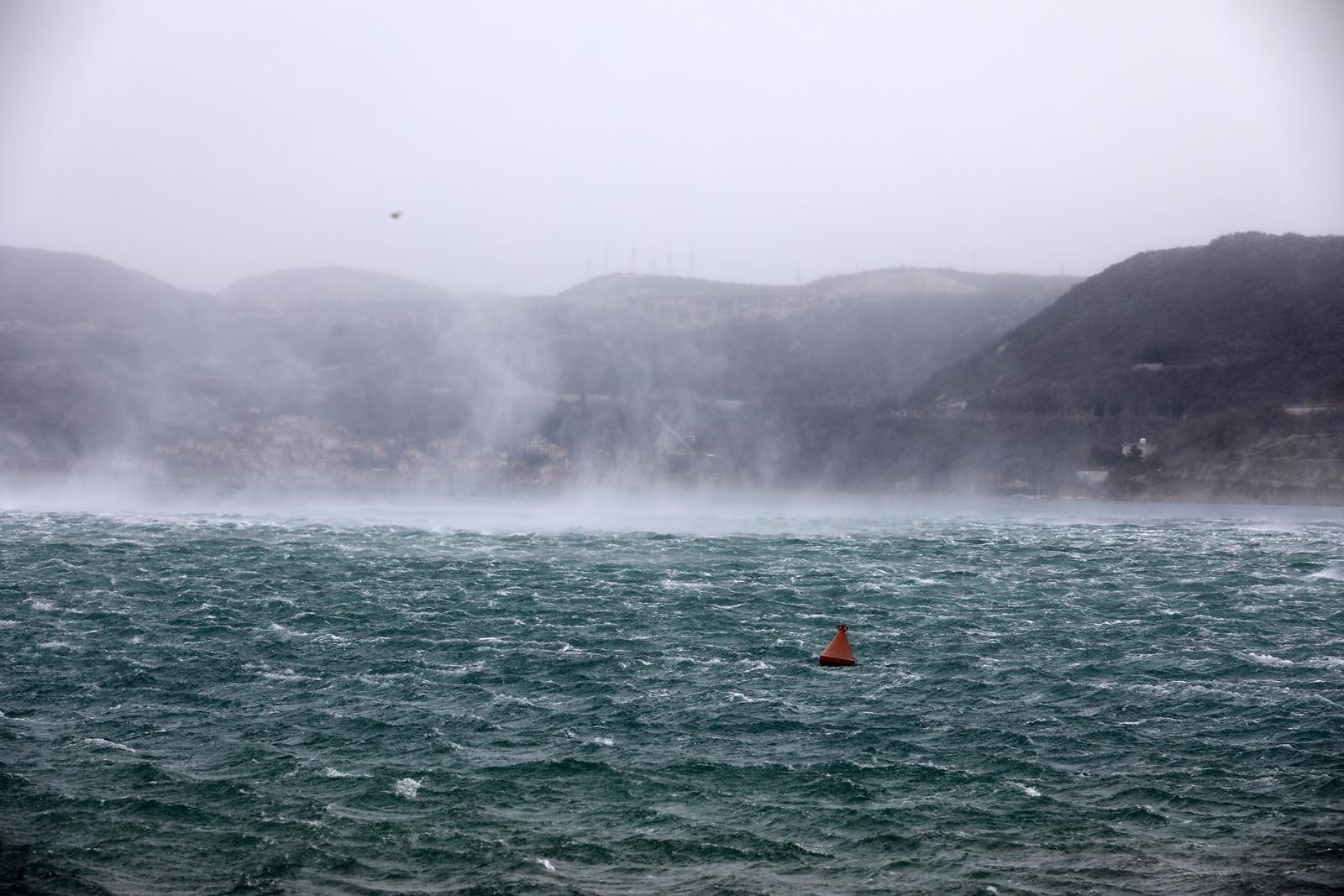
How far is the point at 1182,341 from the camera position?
12631 cm

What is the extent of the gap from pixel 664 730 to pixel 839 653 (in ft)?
24.4

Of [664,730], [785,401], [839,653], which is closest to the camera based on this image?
[664,730]

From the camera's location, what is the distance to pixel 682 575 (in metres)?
48.2

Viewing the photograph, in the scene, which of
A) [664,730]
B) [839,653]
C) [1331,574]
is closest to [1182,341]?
[1331,574]

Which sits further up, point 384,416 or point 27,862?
point 384,416

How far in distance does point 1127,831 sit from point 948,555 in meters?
38.5

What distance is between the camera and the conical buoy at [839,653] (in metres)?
30.3

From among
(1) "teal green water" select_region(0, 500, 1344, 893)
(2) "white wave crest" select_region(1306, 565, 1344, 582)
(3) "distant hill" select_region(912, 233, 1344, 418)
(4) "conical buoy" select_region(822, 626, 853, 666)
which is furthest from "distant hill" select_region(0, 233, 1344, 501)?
(4) "conical buoy" select_region(822, 626, 853, 666)

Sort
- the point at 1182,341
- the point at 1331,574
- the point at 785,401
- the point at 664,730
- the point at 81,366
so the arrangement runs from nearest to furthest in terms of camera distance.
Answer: the point at 664,730, the point at 1331,574, the point at 1182,341, the point at 81,366, the point at 785,401

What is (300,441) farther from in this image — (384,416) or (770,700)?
(770,700)

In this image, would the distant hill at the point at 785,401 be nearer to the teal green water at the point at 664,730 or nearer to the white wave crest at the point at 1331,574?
the white wave crest at the point at 1331,574

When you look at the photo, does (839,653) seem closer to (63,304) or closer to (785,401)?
(785,401)

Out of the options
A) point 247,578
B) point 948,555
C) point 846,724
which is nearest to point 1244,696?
point 846,724

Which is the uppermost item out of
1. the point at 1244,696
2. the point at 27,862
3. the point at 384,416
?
the point at 384,416
